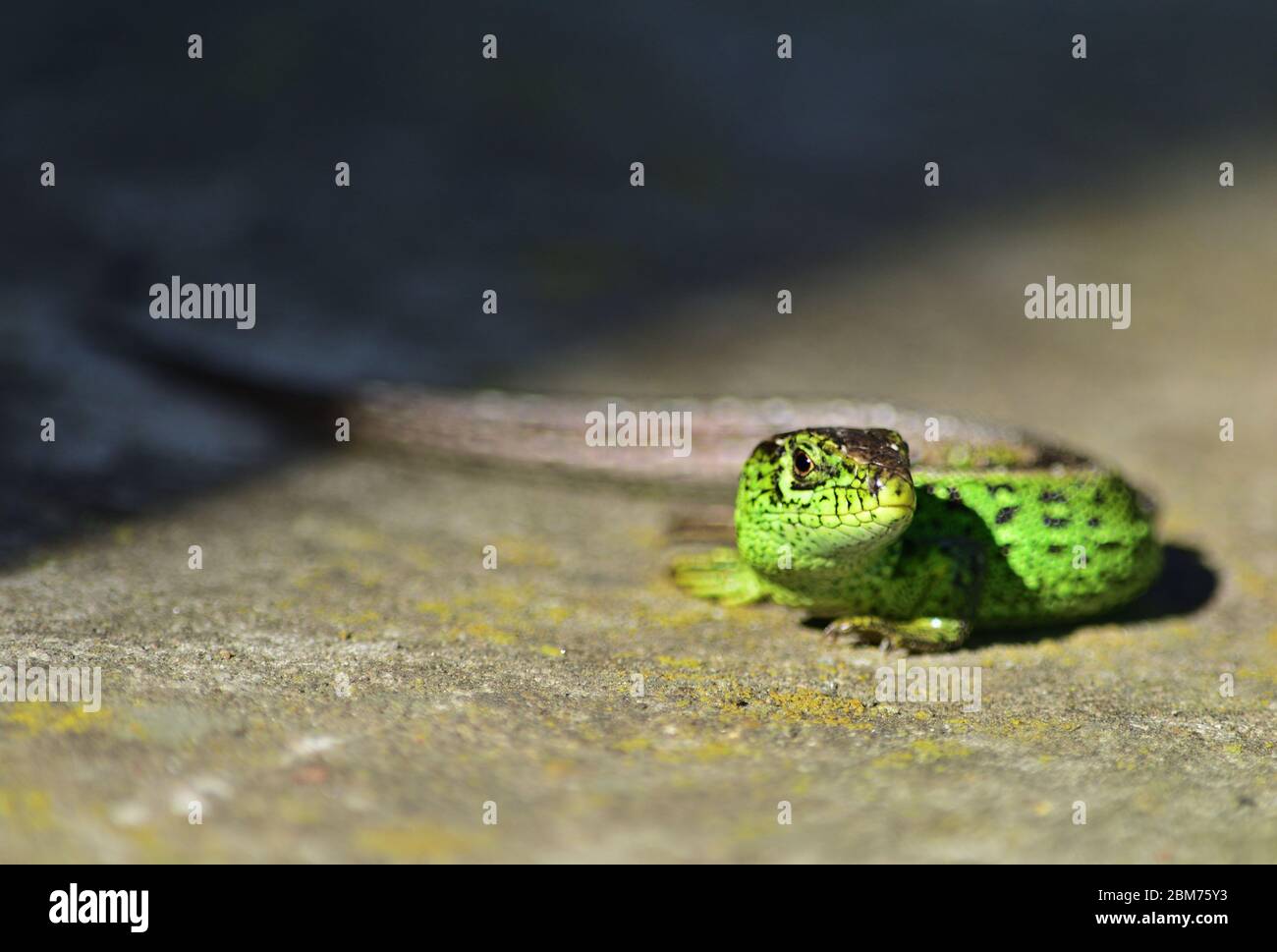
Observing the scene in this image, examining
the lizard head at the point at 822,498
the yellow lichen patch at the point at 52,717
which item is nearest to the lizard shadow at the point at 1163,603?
the lizard head at the point at 822,498

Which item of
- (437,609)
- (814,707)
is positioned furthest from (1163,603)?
(437,609)

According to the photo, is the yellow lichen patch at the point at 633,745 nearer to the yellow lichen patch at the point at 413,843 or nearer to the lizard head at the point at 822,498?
the yellow lichen patch at the point at 413,843

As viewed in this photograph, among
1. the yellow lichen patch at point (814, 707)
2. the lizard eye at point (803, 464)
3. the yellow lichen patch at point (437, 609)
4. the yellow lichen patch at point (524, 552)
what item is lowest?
the yellow lichen patch at point (814, 707)

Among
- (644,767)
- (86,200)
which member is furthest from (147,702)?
(86,200)

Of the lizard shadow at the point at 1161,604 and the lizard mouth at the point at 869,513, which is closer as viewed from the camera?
the lizard mouth at the point at 869,513

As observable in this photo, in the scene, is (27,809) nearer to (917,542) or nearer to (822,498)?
(822,498)

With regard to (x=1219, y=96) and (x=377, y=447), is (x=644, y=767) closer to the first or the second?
(x=377, y=447)
